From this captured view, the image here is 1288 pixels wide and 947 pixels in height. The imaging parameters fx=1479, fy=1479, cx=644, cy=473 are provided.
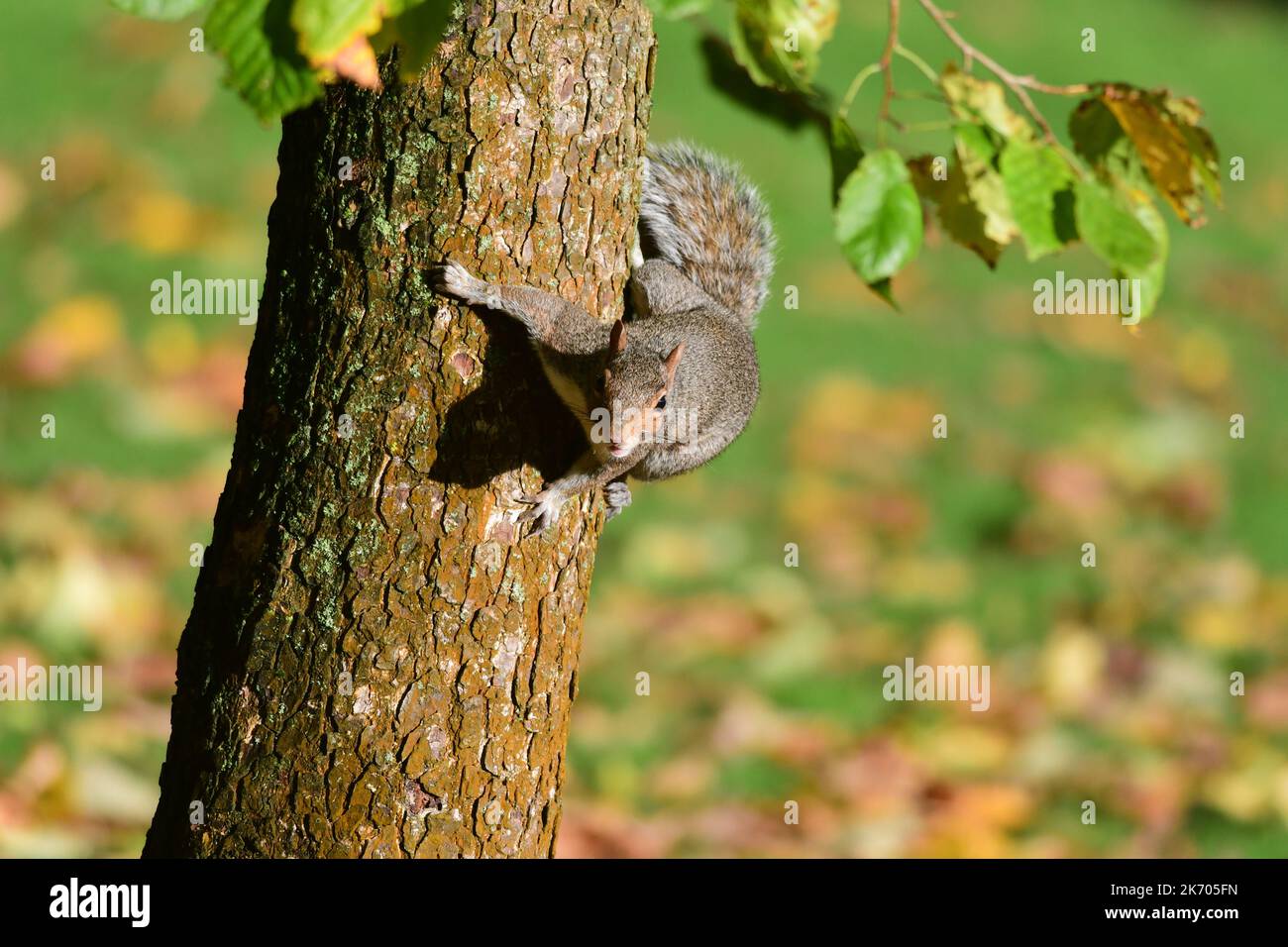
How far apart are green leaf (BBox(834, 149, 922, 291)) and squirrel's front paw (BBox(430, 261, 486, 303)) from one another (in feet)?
1.54

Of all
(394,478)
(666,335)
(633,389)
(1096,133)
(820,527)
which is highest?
(1096,133)

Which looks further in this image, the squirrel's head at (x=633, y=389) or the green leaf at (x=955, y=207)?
the squirrel's head at (x=633, y=389)

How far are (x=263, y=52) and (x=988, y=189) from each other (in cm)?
83

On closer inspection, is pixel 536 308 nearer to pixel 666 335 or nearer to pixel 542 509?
pixel 542 509

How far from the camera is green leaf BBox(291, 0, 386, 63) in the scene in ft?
2.97

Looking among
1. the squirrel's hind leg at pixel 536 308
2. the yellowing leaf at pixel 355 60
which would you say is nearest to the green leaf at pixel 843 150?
the squirrel's hind leg at pixel 536 308

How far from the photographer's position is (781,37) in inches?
48.7

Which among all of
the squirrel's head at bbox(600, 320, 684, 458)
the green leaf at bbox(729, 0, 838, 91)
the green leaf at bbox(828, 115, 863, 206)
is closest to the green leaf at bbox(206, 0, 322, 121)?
the green leaf at bbox(729, 0, 838, 91)

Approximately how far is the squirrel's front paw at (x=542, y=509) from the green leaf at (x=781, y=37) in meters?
0.55

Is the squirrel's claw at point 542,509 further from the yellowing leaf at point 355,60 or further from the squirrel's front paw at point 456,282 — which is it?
the yellowing leaf at point 355,60

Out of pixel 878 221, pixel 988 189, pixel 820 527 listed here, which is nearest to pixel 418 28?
pixel 878 221

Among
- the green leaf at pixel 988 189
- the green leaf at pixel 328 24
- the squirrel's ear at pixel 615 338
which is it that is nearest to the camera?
the green leaf at pixel 328 24

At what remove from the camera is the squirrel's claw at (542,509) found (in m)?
1.70

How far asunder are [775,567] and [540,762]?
77.7 inches
